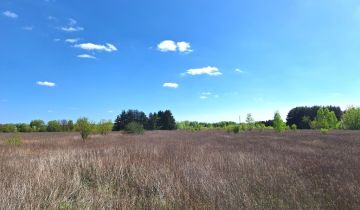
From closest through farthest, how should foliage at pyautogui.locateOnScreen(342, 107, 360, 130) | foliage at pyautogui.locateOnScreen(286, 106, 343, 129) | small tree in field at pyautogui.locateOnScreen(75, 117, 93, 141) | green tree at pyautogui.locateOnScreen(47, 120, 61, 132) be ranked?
small tree in field at pyautogui.locateOnScreen(75, 117, 93, 141), foliage at pyautogui.locateOnScreen(342, 107, 360, 130), green tree at pyautogui.locateOnScreen(47, 120, 61, 132), foliage at pyautogui.locateOnScreen(286, 106, 343, 129)

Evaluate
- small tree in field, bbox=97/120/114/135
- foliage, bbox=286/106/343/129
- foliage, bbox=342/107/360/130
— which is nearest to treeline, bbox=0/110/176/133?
small tree in field, bbox=97/120/114/135

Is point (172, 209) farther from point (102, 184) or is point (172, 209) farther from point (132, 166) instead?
point (132, 166)

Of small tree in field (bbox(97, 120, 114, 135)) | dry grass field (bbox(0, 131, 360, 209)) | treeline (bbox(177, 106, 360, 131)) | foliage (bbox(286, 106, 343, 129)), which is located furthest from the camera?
foliage (bbox(286, 106, 343, 129))

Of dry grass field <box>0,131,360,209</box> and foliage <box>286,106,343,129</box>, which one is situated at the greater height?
foliage <box>286,106,343,129</box>

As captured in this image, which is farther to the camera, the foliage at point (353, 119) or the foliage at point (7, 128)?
the foliage at point (7, 128)

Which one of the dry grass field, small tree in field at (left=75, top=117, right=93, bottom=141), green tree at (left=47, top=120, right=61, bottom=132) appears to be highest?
green tree at (left=47, top=120, right=61, bottom=132)

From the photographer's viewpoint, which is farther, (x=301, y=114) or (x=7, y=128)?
(x=301, y=114)

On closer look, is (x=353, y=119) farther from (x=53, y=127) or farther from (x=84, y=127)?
(x=53, y=127)

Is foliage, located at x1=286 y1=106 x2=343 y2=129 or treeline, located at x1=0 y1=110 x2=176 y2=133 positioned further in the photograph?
foliage, located at x1=286 y1=106 x2=343 y2=129

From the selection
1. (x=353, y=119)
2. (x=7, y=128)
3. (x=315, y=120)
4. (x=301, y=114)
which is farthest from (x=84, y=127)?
(x=301, y=114)

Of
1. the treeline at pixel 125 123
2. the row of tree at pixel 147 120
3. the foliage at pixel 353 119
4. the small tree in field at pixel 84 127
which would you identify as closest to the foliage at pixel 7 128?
the treeline at pixel 125 123

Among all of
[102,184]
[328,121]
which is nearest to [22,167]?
[102,184]

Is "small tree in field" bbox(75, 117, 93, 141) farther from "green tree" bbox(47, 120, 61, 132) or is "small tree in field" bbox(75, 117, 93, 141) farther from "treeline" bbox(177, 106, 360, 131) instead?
"green tree" bbox(47, 120, 61, 132)

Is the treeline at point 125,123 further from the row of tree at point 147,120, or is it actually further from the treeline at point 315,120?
the treeline at point 315,120
